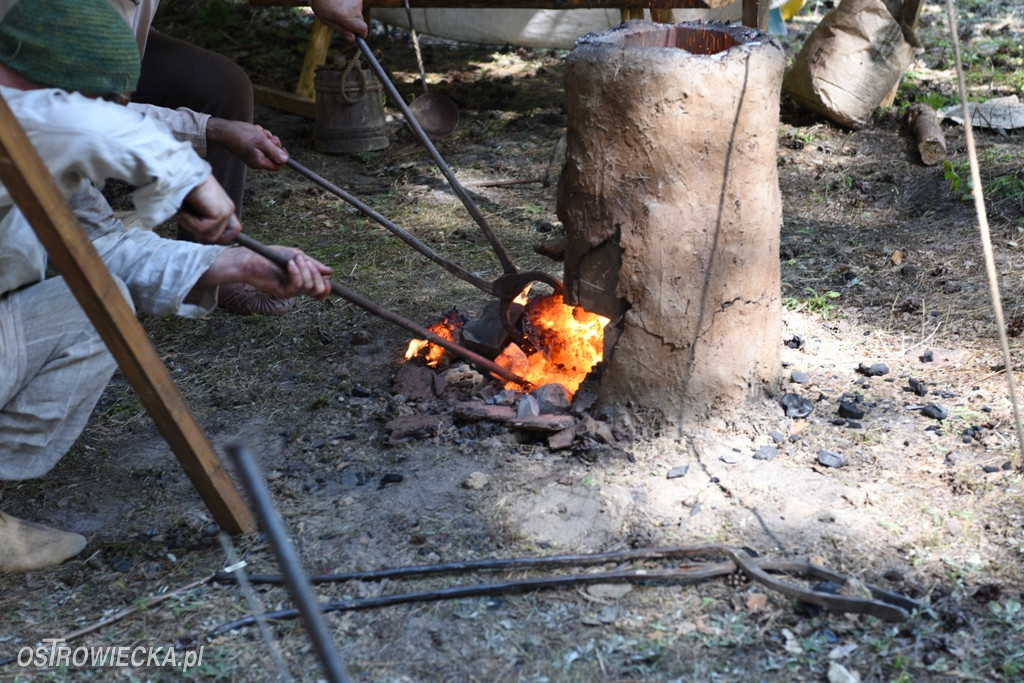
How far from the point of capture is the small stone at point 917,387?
341 cm

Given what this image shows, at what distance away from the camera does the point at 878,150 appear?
18.8ft

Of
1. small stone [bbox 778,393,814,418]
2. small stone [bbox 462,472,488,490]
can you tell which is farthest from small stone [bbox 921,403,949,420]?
small stone [bbox 462,472,488,490]

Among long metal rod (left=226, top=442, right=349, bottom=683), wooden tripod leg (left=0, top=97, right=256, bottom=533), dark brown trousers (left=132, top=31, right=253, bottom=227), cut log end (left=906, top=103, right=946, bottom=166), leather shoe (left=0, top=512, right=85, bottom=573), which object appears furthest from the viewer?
cut log end (left=906, top=103, right=946, bottom=166)

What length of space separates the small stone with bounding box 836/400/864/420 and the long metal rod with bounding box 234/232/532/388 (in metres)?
1.10

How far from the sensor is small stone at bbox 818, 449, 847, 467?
3003 mm

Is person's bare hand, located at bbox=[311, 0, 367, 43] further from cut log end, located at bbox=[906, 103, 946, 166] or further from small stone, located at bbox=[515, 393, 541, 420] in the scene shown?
cut log end, located at bbox=[906, 103, 946, 166]

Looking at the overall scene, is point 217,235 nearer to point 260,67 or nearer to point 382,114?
point 382,114

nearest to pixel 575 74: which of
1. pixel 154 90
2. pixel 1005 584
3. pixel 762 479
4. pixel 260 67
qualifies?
pixel 762 479

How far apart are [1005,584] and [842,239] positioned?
260 centimetres

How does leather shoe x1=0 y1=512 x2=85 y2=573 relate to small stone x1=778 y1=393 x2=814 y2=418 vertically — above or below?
below

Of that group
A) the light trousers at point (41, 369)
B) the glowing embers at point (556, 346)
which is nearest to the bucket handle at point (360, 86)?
the glowing embers at point (556, 346)

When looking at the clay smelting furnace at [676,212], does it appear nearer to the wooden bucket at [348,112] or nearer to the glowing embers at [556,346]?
the glowing embers at [556,346]

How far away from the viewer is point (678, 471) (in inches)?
118

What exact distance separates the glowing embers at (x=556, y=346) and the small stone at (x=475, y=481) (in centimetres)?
58
